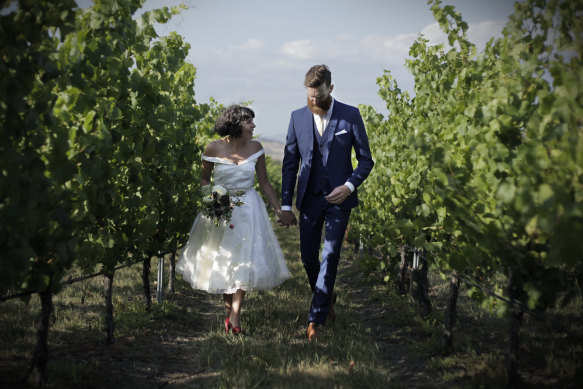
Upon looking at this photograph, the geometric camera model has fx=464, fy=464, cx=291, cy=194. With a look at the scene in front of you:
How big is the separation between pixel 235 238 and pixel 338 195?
42.6 inches

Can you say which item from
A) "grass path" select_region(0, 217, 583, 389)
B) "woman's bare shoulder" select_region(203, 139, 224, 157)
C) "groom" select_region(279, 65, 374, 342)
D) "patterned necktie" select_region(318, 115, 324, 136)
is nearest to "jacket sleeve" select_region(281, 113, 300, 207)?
"groom" select_region(279, 65, 374, 342)

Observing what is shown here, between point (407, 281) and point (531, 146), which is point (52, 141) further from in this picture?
point (407, 281)

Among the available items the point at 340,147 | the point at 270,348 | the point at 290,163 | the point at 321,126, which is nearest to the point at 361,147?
the point at 340,147

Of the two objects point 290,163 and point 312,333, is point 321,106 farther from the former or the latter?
point 312,333

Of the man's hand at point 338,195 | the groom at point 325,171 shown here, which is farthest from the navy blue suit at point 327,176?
the man's hand at point 338,195

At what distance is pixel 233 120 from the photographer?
4.41 meters

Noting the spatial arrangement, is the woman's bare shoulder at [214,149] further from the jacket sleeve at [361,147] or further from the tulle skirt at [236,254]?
Result: the jacket sleeve at [361,147]

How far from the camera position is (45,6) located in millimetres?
2254

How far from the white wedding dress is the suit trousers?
41 centimetres

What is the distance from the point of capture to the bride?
413cm

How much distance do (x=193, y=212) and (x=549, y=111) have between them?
13.1ft

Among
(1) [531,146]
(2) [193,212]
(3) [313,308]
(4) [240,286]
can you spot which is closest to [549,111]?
(1) [531,146]

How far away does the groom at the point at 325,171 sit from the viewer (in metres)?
3.85

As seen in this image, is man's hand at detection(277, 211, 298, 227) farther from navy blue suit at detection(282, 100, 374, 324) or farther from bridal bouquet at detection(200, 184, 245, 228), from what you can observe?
bridal bouquet at detection(200, 184, 245, 228)
